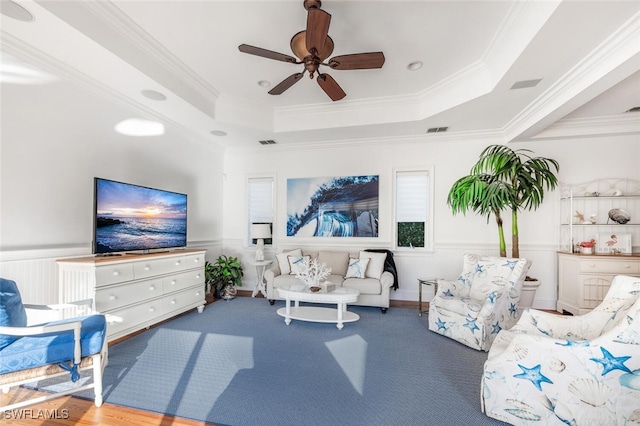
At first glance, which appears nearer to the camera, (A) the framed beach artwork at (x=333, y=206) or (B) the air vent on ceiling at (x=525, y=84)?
(B) the air vent on ceiling at (x=525, y=84)

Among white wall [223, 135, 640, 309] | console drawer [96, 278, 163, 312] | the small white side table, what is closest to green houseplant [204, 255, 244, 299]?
the small white side table

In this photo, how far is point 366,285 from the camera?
14.2ft

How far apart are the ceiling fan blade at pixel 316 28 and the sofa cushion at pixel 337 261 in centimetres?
327

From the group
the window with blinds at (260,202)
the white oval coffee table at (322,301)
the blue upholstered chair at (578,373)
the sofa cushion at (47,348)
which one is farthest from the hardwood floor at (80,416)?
the window with blinds at (260,202)

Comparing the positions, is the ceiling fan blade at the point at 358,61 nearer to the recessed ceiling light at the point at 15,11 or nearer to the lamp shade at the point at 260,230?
the recessed ceiling light at the point at 15,11

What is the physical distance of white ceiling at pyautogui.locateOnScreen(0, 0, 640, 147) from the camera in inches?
94.0

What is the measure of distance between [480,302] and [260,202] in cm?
410

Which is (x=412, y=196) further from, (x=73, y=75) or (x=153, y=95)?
(x=73, y=75)

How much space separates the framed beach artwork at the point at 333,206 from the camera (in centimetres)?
519

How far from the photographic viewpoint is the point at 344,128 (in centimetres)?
458

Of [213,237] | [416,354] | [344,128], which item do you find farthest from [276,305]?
[344,128]

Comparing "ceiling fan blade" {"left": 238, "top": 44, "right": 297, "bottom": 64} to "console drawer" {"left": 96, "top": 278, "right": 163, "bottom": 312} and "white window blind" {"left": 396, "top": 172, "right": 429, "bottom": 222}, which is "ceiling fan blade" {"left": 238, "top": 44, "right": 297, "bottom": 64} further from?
"white window blind" {"left": 396, "top": 172, "right": 429, "bottom": 222}

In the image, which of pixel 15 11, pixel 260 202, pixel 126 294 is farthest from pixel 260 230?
pixel 15 11

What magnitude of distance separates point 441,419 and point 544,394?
0.65 meters
